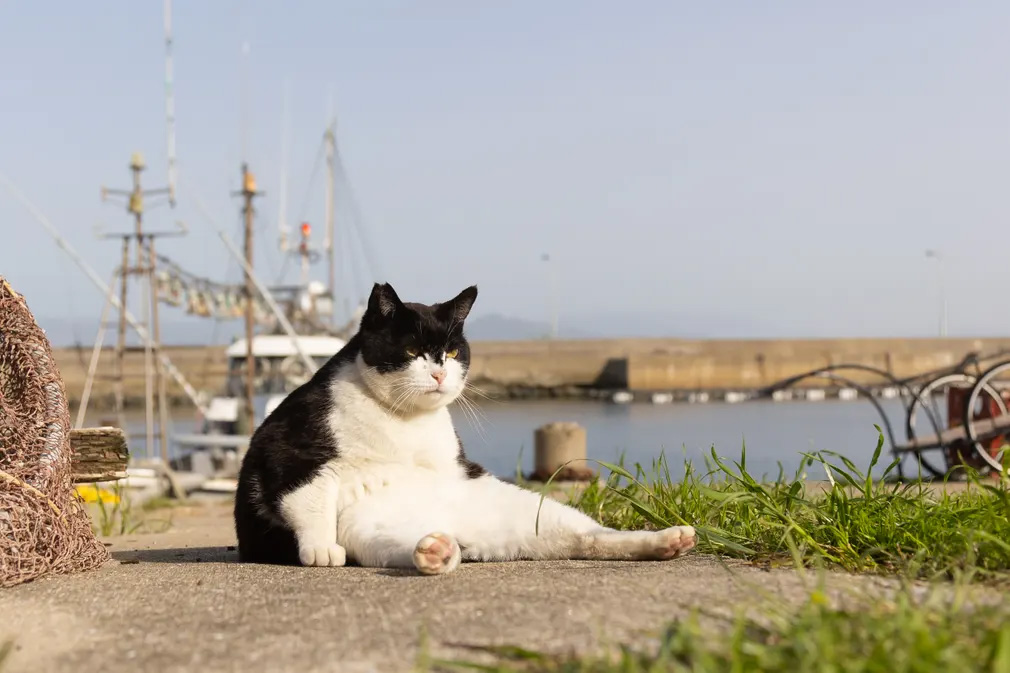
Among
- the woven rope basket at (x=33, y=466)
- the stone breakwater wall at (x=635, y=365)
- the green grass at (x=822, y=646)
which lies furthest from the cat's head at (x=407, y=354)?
the stone breakwater wall at (x=635, y=365)

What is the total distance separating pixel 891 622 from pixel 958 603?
1.08 ft

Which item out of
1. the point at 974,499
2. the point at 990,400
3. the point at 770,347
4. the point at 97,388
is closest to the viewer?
the point at 974,499

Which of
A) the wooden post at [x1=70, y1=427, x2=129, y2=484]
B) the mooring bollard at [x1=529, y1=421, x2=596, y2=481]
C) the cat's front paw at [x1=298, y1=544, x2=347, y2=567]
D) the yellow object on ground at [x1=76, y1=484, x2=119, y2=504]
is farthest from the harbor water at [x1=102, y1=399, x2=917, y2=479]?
the cat's front paw at [x1=298, y1=544, x2=347, y2=567]

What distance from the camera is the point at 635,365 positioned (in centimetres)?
4941

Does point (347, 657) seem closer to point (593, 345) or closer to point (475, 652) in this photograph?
point (475, 652)

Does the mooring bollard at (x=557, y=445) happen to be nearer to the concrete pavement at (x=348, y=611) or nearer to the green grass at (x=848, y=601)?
the green grass at (x=848, y=601)

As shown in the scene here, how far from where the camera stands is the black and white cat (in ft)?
13.4

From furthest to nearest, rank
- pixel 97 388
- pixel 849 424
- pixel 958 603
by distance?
pixel 97 388
pixel 849 424
pixel 958 603

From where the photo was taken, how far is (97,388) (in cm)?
4772

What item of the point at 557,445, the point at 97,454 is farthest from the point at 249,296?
the point at 97,454

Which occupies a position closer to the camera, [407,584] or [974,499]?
[407,584]

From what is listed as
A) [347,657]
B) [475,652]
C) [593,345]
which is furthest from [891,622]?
[593,345]

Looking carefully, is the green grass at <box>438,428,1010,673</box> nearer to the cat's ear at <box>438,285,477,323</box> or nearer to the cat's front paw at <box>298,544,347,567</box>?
the cat's ear at <box>438,285,477,323</box>

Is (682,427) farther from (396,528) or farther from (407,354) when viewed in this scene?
(396,528)
